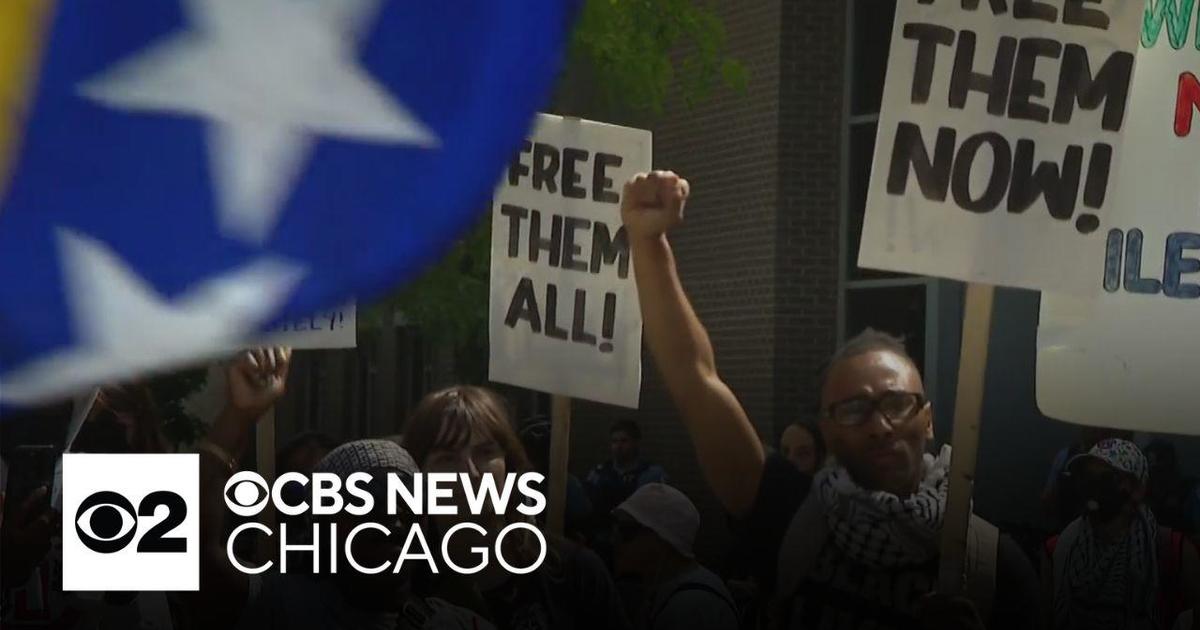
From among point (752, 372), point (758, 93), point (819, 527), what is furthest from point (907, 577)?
point (758, 93)

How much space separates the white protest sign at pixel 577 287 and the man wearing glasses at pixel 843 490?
277 mm

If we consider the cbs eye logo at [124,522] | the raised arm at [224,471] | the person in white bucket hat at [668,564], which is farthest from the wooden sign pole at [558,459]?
the cbs eye logo at [124,522]

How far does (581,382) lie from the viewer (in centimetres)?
433

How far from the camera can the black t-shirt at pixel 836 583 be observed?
382cm

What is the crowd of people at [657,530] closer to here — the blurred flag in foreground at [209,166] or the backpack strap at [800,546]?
the backpack strap at [800,546]

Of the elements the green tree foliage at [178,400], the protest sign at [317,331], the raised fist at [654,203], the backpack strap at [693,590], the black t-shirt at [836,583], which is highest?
the raised fist at [654,203]

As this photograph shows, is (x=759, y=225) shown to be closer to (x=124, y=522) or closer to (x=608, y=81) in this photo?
(x=608, y=81)

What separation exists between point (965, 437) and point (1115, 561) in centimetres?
63

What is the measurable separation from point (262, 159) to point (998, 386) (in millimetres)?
1765

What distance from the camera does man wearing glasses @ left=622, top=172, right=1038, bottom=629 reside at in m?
3.83

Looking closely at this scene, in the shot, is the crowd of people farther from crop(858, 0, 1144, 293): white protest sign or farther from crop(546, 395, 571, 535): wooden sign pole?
crop(858, 0, 1144, 293): white protest sign

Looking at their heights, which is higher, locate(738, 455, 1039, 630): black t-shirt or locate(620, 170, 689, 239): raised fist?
locate(620, 170, 689, 239): raised fist

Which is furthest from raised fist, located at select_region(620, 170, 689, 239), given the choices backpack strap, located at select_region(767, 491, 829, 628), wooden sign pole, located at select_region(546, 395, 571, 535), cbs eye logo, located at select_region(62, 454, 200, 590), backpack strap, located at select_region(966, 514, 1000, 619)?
cbs eye logo, located at select_region(62, 454, 200, 590)

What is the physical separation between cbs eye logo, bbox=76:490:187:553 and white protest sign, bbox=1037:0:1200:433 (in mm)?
1808
